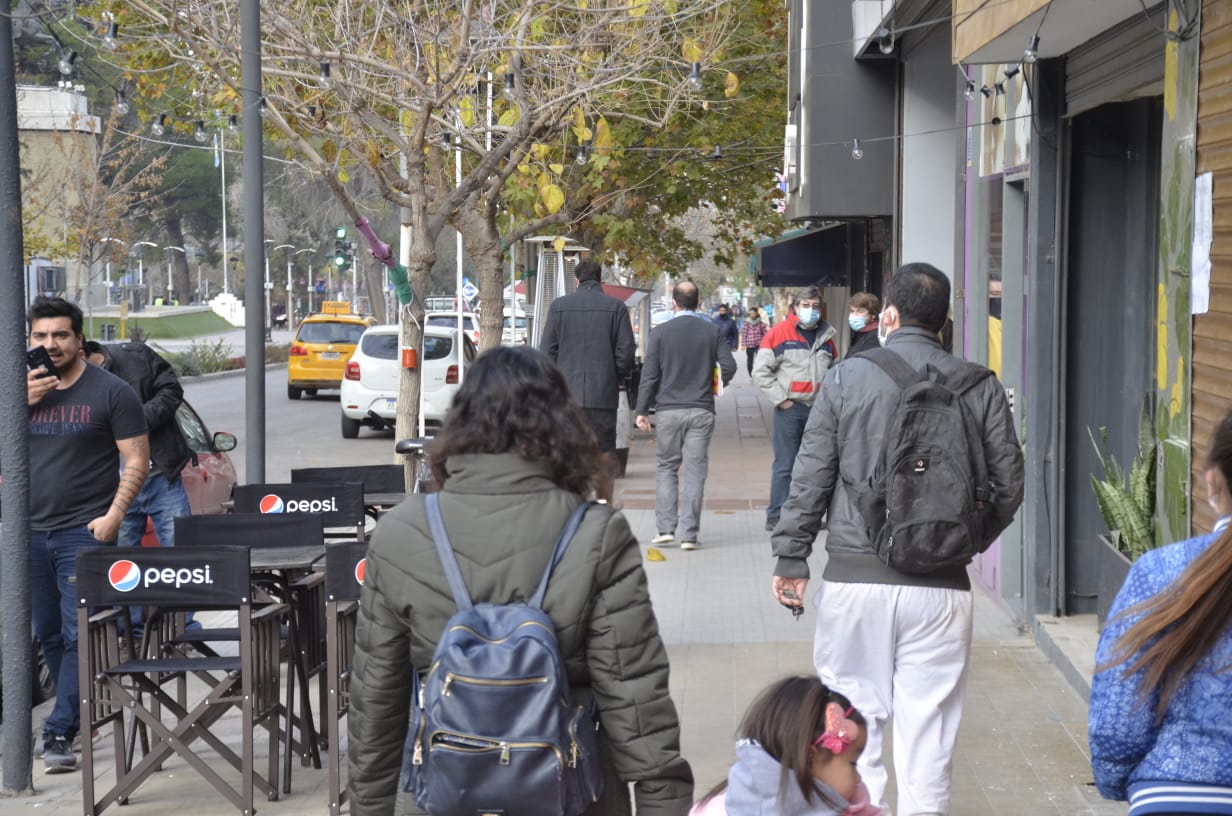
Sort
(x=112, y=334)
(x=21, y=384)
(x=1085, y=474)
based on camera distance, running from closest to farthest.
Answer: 1. (x=21, y=384)
2. (x=1085, y=474)
3. (x=112, y=334)

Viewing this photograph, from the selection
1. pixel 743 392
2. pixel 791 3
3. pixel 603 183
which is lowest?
pixel 743 392

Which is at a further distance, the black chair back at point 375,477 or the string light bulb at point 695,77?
the string light bulb at point 695,77

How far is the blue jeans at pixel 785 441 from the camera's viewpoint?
39.6 feet

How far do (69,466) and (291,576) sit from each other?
1050 millimetres

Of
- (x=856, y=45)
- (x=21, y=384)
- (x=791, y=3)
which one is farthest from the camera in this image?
(x=791, y=3)

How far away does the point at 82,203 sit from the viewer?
3734 centimetres

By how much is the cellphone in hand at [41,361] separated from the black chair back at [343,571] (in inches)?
64.7

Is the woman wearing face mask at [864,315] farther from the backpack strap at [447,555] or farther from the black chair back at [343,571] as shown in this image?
the backpack strap at [447,555]

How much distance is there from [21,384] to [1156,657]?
16.5 feet

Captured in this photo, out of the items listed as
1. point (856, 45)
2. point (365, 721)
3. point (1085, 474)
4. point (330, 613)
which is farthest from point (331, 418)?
point (365, 721)

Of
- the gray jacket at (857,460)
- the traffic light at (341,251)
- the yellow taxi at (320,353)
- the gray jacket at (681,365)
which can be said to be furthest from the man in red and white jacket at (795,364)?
the yellow taxi at (320,353)

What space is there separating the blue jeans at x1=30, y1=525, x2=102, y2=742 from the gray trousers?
5675mm

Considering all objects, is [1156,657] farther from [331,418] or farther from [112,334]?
[112,334]

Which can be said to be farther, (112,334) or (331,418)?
(112,334)
